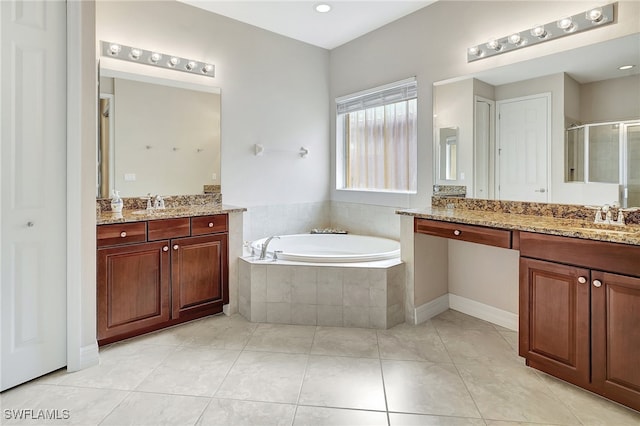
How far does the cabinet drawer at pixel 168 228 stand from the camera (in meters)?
2.57

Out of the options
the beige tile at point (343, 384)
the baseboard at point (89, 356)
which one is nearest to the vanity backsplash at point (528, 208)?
the beige tile at point (343, 384)

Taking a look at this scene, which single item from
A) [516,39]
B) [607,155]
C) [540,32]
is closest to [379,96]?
[516,39]

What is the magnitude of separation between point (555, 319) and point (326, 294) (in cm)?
151

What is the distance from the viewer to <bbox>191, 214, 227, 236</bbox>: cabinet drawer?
279cm

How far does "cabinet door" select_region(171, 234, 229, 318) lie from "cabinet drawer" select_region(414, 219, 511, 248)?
1626 mm

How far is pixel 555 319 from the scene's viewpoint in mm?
1970

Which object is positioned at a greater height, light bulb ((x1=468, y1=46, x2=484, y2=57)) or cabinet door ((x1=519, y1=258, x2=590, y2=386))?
light bulb ((x1=468, y1=46, x2=484, y2=57))

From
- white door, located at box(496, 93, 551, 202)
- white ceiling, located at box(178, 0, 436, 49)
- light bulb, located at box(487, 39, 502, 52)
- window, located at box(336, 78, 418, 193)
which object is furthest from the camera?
window, located at box(336, 78, 418, 193)

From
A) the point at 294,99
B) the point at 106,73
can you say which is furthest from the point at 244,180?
the point at 106,73

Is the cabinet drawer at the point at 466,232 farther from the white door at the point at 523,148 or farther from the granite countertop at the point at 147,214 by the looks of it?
the granite countertop at the point at 147,214

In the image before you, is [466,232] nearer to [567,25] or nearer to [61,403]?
[567,25]

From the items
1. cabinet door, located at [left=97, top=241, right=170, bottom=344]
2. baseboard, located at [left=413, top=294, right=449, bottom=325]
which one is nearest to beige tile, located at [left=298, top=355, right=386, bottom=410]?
baseboard, located at [left=413, top=294, right=449, bottom=325]

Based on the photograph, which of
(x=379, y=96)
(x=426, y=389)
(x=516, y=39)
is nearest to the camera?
(x=426, y=389)

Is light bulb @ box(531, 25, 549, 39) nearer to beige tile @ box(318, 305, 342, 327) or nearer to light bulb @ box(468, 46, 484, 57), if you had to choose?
light bulb @ box(468, 46, 484, 57)
